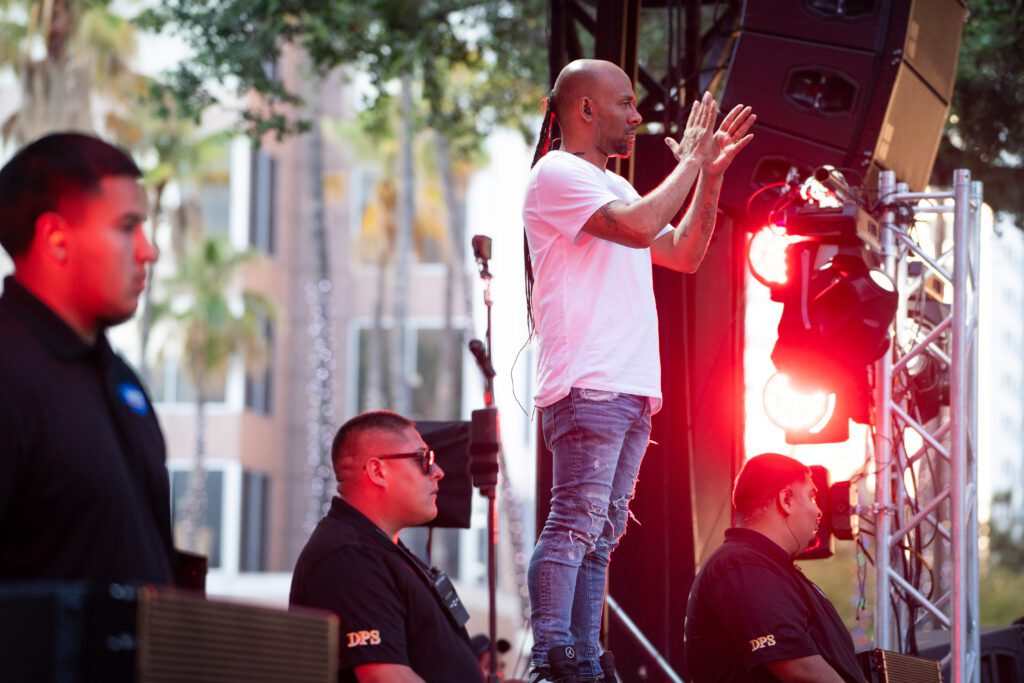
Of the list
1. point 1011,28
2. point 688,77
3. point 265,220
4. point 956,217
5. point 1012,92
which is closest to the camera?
point 956,217

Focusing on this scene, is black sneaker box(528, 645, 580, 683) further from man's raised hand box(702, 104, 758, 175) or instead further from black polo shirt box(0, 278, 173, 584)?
black polo shirt box(0, 278, 173, 584)

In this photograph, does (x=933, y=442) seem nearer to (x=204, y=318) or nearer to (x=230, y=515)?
(x=204, y=318)

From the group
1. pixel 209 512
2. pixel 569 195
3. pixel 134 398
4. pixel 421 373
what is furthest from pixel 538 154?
pixel 421 373

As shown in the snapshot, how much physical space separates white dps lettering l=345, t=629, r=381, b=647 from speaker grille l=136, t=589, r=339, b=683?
1.88 m

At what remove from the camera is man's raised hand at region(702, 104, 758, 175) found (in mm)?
4516

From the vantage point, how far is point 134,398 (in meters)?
2.74

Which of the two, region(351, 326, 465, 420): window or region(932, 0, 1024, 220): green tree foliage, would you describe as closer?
region(932, 0, 1024, 220): green tree foliage

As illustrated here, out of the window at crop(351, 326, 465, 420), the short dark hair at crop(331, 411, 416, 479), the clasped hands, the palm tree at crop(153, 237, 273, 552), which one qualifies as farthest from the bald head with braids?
the window at crop(351, 326, 465, 420)

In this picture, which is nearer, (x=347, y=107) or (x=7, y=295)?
(x=7, y=295)

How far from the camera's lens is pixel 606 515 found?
14.9 ft

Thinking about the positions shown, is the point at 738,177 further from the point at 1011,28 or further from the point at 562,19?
the point at 1011,28

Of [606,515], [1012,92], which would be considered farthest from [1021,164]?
[606,515]

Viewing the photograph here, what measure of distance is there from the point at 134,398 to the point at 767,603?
303cm

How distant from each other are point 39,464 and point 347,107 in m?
33.7
